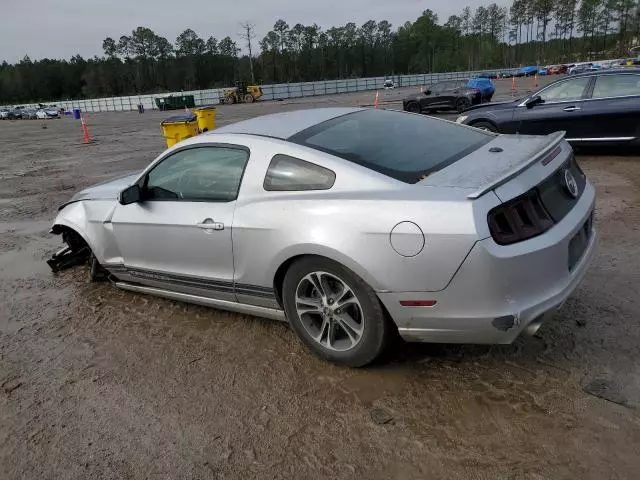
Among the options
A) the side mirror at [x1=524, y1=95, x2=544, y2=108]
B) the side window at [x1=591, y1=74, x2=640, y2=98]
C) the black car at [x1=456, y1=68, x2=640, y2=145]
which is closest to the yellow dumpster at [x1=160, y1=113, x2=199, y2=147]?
the black car at [x1=456, y1=68, x2=640, y2=145]

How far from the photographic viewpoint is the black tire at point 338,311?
9.03ft

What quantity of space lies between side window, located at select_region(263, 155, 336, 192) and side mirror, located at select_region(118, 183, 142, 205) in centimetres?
122

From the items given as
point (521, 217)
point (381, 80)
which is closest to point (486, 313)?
point (521, 217)

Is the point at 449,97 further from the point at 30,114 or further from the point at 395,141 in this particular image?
the point at 30,114

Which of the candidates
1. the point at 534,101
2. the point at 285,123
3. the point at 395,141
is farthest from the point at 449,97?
the point at 395,141

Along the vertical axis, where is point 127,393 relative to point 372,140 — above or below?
below

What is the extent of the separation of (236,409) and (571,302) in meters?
2.42

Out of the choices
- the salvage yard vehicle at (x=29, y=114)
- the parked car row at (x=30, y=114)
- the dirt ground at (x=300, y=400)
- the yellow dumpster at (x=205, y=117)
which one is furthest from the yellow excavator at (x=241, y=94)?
the dirt ground at (x=300, y=400)

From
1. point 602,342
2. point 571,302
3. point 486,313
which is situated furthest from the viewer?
point 571,302

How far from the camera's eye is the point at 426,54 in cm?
12925

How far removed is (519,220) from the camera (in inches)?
98.2

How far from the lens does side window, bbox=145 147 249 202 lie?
132 inches

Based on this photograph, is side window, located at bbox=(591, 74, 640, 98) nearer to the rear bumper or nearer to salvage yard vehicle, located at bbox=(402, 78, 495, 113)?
the rear bumper

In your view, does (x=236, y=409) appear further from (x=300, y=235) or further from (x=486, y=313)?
(x=486, y=313)
